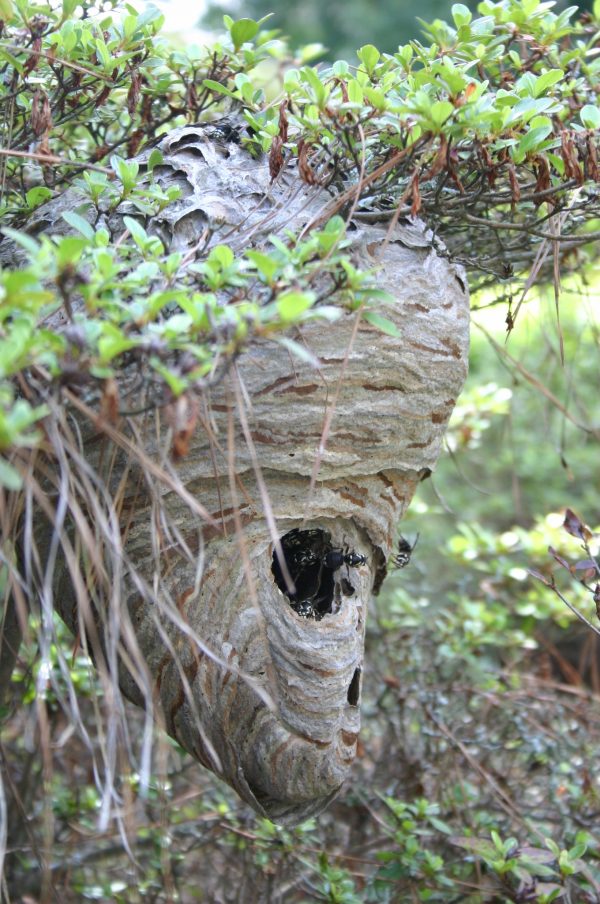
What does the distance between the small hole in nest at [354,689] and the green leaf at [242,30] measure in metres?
1.14

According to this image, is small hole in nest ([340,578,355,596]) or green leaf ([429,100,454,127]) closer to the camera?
green leaf ([429,100,454,127])

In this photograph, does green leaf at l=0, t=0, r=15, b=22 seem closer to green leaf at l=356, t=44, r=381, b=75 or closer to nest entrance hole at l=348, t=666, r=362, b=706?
green leaf at l=356, t=44, r=381, b=75

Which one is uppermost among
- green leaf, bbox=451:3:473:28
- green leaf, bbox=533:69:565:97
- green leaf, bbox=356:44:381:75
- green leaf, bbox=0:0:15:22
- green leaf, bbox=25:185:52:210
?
green leaf, bbox=451:3:473:28

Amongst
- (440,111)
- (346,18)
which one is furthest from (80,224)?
(346,18)

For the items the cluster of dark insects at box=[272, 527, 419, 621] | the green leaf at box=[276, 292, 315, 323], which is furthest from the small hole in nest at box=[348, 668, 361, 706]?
the green leaf at box=[276, 292, 315, 323]

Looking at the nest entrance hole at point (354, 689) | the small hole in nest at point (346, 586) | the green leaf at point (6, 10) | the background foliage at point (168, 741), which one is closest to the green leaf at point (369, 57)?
the background foliage at point (168, 741)

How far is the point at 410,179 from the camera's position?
58.6 inches

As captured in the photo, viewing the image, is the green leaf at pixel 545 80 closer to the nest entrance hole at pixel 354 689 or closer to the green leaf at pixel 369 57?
the green leaf at pixel 369 57

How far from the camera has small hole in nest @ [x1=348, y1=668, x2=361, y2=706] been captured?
159 centimetres

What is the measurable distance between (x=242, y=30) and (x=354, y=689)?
118 centimetres

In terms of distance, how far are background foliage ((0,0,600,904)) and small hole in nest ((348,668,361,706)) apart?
0.37 metres

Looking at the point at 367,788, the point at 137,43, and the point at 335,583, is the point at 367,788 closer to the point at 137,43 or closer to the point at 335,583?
the point at 335,583

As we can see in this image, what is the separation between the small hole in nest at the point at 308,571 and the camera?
5.28 feet

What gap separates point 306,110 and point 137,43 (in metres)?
0.37
